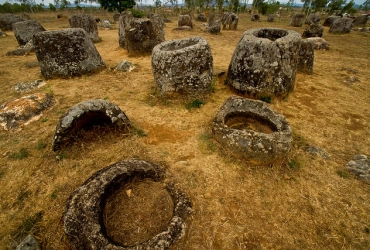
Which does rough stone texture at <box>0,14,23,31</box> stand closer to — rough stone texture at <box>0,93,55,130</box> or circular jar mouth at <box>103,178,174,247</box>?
rough stone texture at <box>0,93,55,130</box>

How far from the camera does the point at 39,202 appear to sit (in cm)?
266

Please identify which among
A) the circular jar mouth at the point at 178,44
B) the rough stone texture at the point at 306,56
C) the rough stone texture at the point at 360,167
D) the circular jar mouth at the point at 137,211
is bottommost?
the circular jar mouth at the point at 137,211

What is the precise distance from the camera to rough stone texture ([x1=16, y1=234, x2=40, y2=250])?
2100mm

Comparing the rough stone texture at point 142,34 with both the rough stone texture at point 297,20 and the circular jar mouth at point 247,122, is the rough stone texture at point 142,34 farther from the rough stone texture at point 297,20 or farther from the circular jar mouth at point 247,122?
the rough stone texture at point 297,20

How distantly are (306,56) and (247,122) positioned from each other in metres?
4.43

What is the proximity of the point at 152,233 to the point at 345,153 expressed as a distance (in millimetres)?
3540

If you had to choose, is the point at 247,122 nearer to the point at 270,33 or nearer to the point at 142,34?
the point at 270,33

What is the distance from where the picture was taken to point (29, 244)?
83.7 inches

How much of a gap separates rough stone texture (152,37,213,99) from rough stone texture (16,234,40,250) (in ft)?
11.6

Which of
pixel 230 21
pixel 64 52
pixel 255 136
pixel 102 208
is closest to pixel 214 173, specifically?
pixel 255 136

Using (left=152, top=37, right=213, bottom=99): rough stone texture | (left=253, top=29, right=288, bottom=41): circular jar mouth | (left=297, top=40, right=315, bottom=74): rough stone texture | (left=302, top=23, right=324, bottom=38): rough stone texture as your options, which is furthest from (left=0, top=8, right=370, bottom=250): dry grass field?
(left=302, top=23, right=324, bottom=38): rough stone texture

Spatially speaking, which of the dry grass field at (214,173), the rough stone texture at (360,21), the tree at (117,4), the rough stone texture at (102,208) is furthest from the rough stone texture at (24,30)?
the rough stone texture at (360,21)

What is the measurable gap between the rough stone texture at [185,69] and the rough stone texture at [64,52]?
112 inches

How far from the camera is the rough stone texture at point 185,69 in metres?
4.36
